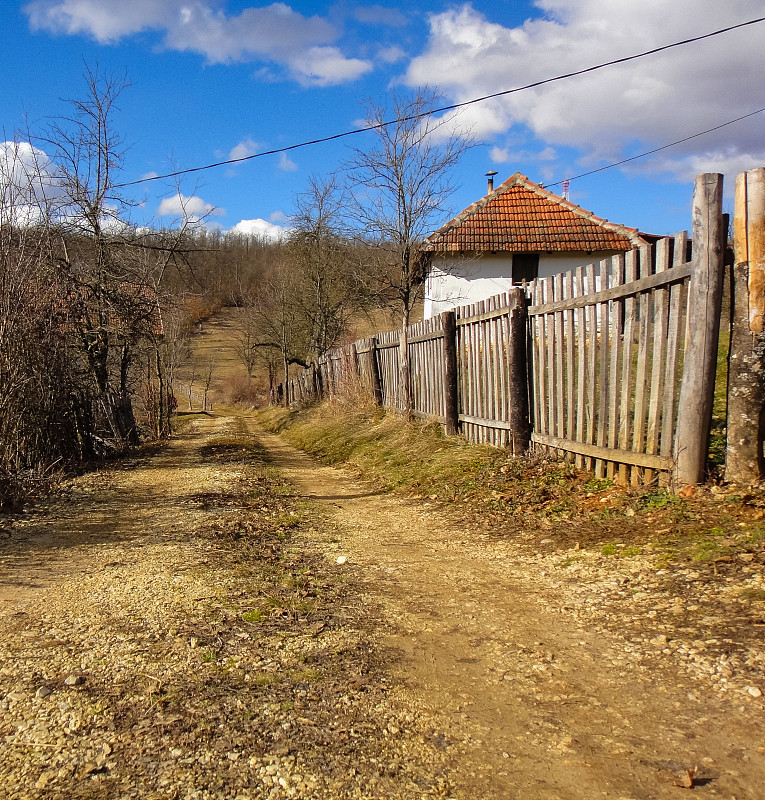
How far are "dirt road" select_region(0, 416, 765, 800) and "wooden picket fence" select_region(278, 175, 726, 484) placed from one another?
143cm

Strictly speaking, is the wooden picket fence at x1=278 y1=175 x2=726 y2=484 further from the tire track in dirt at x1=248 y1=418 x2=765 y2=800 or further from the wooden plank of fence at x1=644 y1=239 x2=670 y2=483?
the tire track in dirt at x1=248 y1=418 x2=765 y2=800

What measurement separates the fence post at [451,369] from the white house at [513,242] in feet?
38.3

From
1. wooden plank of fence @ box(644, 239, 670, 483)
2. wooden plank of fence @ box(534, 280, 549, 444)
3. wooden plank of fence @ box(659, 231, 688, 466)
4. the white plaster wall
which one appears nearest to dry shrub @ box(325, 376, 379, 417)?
the white plaster wall

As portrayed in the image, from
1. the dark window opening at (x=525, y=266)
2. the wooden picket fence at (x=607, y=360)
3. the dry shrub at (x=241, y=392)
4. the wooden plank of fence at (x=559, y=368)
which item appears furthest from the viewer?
the dry shrub at (x=241, y=392)

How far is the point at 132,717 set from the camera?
2529 millimetres

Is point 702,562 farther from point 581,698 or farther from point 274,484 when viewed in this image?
point 274,484

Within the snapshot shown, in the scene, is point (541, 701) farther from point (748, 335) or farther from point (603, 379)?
point (603, 379)

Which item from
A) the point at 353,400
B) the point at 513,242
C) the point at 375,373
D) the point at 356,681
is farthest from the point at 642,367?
the point at 513,242

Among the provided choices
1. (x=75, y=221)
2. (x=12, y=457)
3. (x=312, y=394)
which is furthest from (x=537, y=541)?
(x=312, y=394)

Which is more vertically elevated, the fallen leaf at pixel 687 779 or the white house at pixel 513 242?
the white house at pixel 513 242

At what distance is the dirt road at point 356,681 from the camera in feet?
7.09

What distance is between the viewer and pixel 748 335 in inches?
175

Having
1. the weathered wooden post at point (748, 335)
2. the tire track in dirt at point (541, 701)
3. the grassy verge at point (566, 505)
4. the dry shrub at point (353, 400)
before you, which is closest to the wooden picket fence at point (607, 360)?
the weathered wooden post at point (748, 335)

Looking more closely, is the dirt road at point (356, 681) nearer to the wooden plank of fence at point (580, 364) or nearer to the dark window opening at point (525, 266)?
the wooden plank of fence at point (580, 364)
